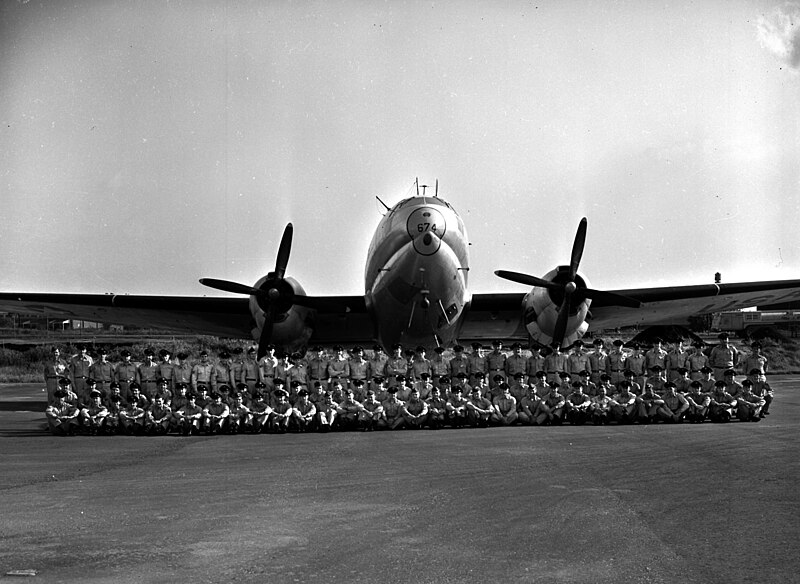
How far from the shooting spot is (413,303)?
2048 cm

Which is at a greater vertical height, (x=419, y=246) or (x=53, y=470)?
(x=419, y=246)

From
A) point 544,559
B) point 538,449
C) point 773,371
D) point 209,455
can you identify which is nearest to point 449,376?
point 538,449

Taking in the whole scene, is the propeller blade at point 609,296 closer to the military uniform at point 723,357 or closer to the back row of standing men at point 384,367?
the back row of standing men at point 384,367

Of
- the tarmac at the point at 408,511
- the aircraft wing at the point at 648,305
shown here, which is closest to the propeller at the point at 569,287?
the aircraft wing at the point at 648,305

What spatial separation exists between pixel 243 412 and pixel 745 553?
422 inches

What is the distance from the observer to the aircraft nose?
63.6 ft

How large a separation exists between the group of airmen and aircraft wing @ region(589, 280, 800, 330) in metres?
7.03

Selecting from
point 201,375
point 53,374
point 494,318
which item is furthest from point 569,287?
point 53,374

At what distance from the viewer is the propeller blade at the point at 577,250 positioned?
2173cm

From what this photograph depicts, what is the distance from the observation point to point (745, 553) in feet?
20.9

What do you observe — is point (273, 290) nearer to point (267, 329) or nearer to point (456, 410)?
point (267, 329)

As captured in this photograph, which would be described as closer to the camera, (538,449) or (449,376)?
(538,449)

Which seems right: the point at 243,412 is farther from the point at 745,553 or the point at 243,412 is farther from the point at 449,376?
the point at 745,553

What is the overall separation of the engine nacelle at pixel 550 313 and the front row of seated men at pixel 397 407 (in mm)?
5131
